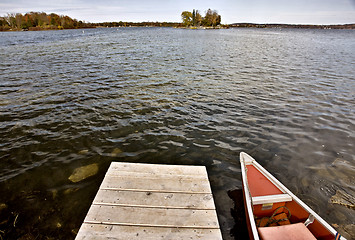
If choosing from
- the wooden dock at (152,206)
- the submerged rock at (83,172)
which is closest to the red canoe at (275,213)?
the wooden dock at (152,206)

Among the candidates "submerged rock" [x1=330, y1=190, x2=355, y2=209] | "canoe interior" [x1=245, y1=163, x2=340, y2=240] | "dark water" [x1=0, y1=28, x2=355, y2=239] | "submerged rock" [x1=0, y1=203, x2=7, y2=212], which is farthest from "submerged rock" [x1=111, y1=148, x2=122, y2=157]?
"submerged rock" [x1=330, y1=190, x2=355, y2=209]

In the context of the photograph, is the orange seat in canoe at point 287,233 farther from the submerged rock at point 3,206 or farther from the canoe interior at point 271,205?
the submerged rock at point 3,206

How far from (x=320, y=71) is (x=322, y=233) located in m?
22.7

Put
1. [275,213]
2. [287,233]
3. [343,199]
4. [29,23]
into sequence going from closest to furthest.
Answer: [287,233], [275,213], [343,199], [29,23]

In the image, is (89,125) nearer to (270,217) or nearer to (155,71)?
(270,217)

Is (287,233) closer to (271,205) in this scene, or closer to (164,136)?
(271,205)

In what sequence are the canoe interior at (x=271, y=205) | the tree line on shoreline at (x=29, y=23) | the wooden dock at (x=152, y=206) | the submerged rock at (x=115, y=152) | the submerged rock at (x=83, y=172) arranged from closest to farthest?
1. the wooden dock at (x=152, y=206)
2. the canoe interior at (x=271, y=205)
3. the submerged rock at (x=83, y=172)
4. the submerged rock at (x=115, y=152)
5. the tree line on shoreline at (x=29, y=23)

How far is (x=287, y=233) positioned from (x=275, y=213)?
2.32 feet

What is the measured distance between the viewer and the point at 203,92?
14.2m

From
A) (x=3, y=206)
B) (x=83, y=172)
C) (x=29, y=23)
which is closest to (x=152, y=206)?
(x=83, y=172)

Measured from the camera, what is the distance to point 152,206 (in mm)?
4195

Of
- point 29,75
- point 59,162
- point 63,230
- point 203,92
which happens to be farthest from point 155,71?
point 63,230

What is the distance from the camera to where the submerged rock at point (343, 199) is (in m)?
5.68

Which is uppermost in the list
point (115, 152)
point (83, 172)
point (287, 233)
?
point (287, 233)
